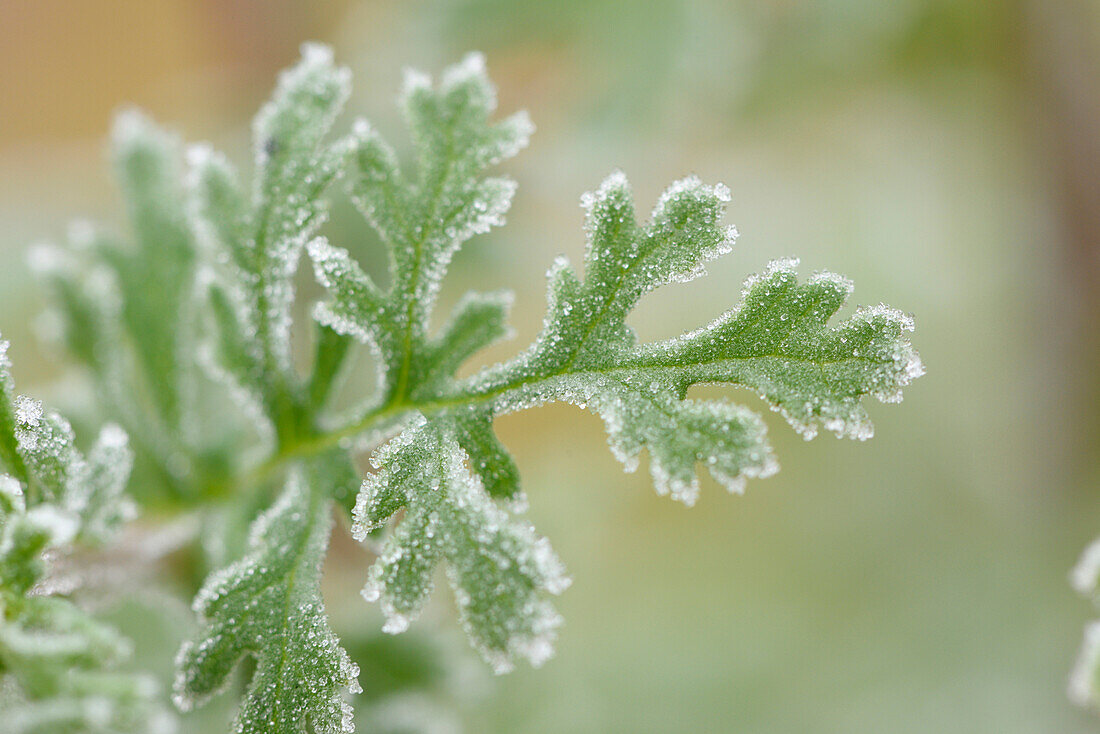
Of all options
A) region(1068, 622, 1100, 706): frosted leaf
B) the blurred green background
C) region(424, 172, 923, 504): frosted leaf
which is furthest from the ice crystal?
the blurred green background

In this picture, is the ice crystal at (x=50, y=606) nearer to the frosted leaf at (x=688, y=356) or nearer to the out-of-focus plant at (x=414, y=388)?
the out-of-focus plant at (x=414, y=388)

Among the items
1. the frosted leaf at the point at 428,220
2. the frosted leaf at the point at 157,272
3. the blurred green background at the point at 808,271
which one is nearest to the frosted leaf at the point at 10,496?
the frosted leaf at the point at 428,220

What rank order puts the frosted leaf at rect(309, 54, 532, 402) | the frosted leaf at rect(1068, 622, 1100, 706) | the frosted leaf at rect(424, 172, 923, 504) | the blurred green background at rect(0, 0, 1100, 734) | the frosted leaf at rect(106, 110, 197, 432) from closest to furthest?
the frosted leaf at rect(1068, 622, 1100, 706) < the frosted leaf at rect(424, 172, 923, 504) < the frosted leaf at rect(309, 54, 532, 402) < the frosted leaf at rect(106, 110, 197, 432) < the blurred green background at rect(0, 0, 1100, 734)

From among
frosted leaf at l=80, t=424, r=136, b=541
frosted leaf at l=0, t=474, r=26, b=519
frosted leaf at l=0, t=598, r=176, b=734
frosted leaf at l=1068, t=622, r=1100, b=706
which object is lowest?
frosted leaf at l=1068, t=622, r=1100, b=706

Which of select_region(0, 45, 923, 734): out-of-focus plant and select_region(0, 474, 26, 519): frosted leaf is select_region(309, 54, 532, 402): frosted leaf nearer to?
select_region(0, 45, 923, 734): out-of-focus plant

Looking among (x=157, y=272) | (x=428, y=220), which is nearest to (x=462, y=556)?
(x=428, y=220)

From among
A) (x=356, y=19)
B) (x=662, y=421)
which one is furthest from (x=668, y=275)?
(x=356, y=19)

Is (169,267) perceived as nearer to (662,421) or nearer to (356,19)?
(662,421)

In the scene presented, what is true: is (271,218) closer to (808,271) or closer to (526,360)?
(526,360)

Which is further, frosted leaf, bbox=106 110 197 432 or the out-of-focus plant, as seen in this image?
frosted leaf, bbox=106 110 197 432
